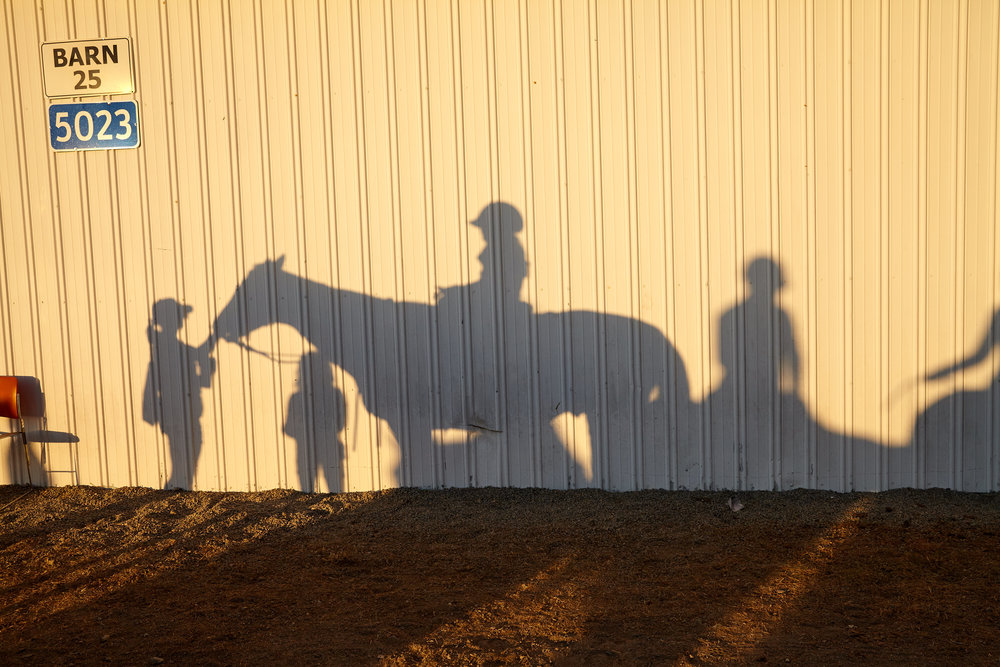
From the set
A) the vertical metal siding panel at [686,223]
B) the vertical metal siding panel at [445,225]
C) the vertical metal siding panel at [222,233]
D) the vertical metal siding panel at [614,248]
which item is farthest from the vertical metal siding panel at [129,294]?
the vertical metal siding panel at [686,223]

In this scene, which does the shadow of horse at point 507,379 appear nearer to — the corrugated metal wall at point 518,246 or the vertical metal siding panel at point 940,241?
the corrugated metal wall at point 518,246

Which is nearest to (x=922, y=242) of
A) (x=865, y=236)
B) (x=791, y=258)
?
(x=865, y=236)

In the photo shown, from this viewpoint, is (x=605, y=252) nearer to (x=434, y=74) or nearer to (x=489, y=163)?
(x=489, y=163)

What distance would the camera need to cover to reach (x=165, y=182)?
263 inches

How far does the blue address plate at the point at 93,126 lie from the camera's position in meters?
6.64

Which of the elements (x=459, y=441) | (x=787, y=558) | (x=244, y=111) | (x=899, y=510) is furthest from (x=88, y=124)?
(x=899, y=510)

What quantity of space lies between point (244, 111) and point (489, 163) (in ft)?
6.50

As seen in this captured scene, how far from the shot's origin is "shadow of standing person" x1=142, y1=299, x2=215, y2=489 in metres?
6.79

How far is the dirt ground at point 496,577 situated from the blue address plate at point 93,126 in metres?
2.83

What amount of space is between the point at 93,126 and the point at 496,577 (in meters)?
4.79

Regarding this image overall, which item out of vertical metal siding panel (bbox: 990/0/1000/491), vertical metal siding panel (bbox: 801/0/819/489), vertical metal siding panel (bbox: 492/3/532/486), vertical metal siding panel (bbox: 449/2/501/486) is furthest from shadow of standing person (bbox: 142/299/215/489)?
vertical metal siding panel (bbox: 990/0/1000/491)

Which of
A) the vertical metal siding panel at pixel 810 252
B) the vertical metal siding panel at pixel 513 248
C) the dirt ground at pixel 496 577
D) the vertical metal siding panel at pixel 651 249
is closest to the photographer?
the dirt ground at pixel 496 577

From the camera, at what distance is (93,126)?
21.9 ft

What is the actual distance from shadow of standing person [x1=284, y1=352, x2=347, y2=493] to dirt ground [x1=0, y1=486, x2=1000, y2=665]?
282mm
